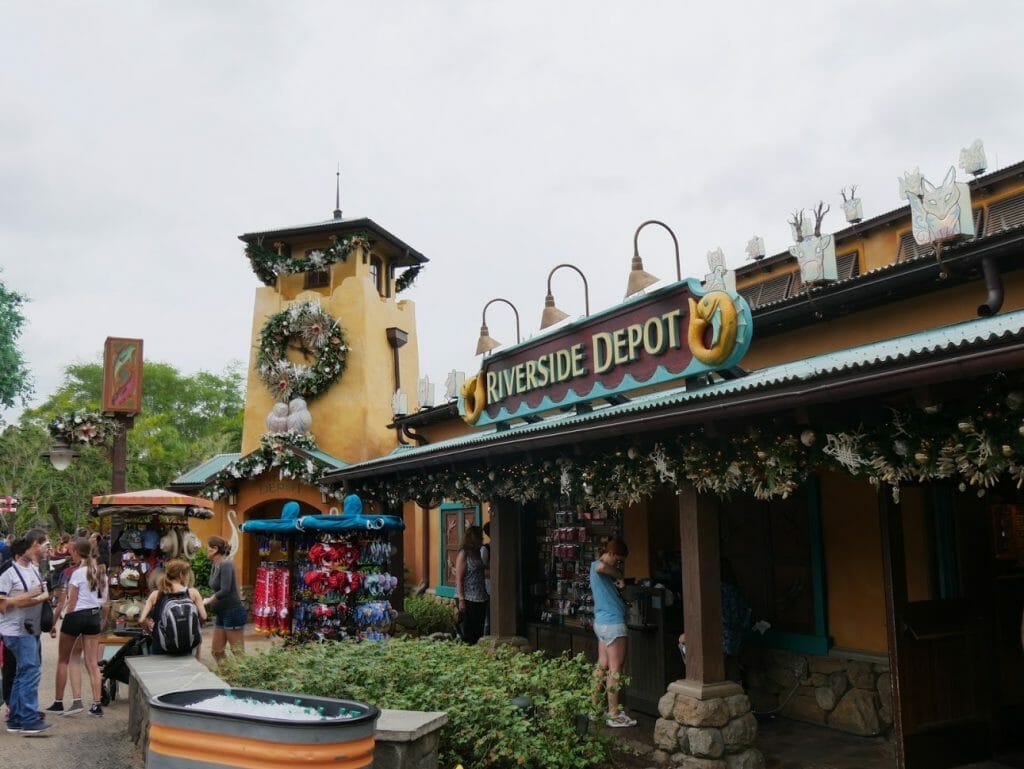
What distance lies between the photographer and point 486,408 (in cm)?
1209

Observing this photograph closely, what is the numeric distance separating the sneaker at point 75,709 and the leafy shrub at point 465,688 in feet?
5.63

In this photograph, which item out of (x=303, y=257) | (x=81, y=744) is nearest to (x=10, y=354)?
(x=303, y=257)

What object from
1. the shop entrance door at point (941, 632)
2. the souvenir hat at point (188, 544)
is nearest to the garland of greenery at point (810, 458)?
the shop entrance door at point (941, 632)

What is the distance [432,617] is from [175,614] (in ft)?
22.4

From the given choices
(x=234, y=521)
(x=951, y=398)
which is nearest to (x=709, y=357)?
(x=951, y=398)

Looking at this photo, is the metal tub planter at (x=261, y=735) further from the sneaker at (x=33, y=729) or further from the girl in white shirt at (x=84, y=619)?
the girl in white shirt at (x=84, y=619)

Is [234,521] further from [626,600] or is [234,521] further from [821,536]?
[821,536]

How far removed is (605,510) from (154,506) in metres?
6.35

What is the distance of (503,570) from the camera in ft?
33.1

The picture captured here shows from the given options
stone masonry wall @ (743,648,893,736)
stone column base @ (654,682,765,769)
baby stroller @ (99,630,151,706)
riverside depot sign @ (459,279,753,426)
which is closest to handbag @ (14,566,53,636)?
baby stroller @ (99,630,151,706)

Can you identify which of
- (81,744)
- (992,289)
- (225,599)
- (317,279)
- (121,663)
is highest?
(317,279)

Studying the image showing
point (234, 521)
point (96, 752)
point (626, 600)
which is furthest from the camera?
point (234, 521)

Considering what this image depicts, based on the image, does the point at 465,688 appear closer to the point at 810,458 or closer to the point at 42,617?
the point at 810,458

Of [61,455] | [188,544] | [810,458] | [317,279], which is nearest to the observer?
[810,458]
